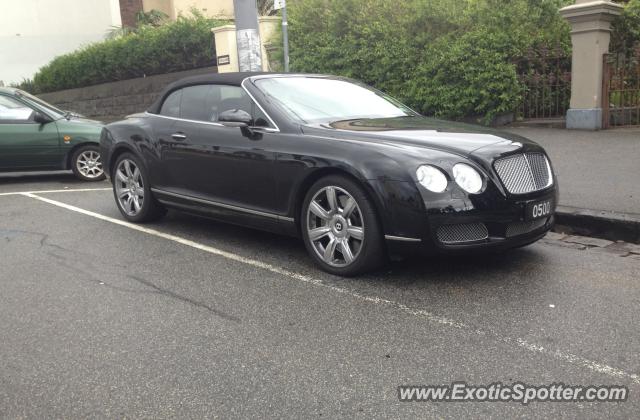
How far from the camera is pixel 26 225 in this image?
7031mm

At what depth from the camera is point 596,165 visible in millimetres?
8492

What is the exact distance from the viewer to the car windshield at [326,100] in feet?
18.1

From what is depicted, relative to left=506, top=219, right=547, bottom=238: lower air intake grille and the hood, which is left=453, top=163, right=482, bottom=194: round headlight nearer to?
the hood

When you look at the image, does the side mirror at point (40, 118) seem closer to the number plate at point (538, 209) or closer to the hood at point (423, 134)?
the hood at point (423, 134)

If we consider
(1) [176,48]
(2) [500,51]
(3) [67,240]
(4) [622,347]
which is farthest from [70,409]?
(1) [176,48]

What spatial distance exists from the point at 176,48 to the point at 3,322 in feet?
52.9

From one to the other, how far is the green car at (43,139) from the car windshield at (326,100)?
17.0ft

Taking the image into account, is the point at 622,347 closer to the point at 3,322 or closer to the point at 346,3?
the point at 3,322

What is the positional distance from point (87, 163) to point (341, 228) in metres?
6.55

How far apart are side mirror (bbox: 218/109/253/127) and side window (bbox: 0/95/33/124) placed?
5.75m

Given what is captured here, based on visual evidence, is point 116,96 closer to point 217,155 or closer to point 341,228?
point 217,155

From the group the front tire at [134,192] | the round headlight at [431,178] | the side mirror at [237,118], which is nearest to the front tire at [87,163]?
the front tire at [134,192]

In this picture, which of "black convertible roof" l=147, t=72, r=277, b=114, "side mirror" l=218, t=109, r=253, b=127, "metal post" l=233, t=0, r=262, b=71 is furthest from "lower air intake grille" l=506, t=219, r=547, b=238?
"metal post" l=233, t=0, r=262, b=71

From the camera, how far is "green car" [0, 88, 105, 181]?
975 centimetres
